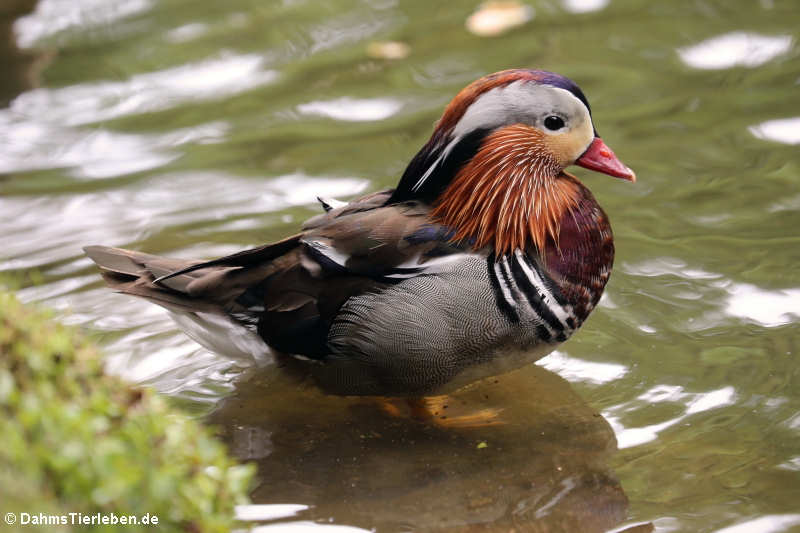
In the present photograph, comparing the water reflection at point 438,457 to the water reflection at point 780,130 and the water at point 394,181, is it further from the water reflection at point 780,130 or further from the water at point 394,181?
the water reflection at point 780,130

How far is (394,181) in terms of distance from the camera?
6.29 m

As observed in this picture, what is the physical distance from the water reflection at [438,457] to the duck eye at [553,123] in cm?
121

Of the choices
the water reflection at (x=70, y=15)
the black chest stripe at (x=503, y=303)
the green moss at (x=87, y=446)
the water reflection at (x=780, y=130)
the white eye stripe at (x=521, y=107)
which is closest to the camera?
the green moss at (x=87, y=446)

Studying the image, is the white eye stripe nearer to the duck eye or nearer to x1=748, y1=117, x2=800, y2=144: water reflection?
the duck eye

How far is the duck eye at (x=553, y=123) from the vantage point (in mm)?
4371

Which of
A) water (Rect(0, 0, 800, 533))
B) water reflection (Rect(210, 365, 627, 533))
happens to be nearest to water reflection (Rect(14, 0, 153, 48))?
water (Rect(0, 0, 800, 533))

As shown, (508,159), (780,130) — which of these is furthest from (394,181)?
(780,130)

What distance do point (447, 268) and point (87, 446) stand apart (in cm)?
186

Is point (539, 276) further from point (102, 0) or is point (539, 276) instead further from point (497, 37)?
point (102, 0)

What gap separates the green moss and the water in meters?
1.01

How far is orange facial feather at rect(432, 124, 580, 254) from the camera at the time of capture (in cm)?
434

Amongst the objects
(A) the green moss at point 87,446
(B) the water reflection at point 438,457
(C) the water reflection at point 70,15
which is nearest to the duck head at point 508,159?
(B) the water reflection at point 438,457

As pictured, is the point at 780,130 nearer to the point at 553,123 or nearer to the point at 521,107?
the point at 553,123

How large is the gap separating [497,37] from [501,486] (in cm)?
459
